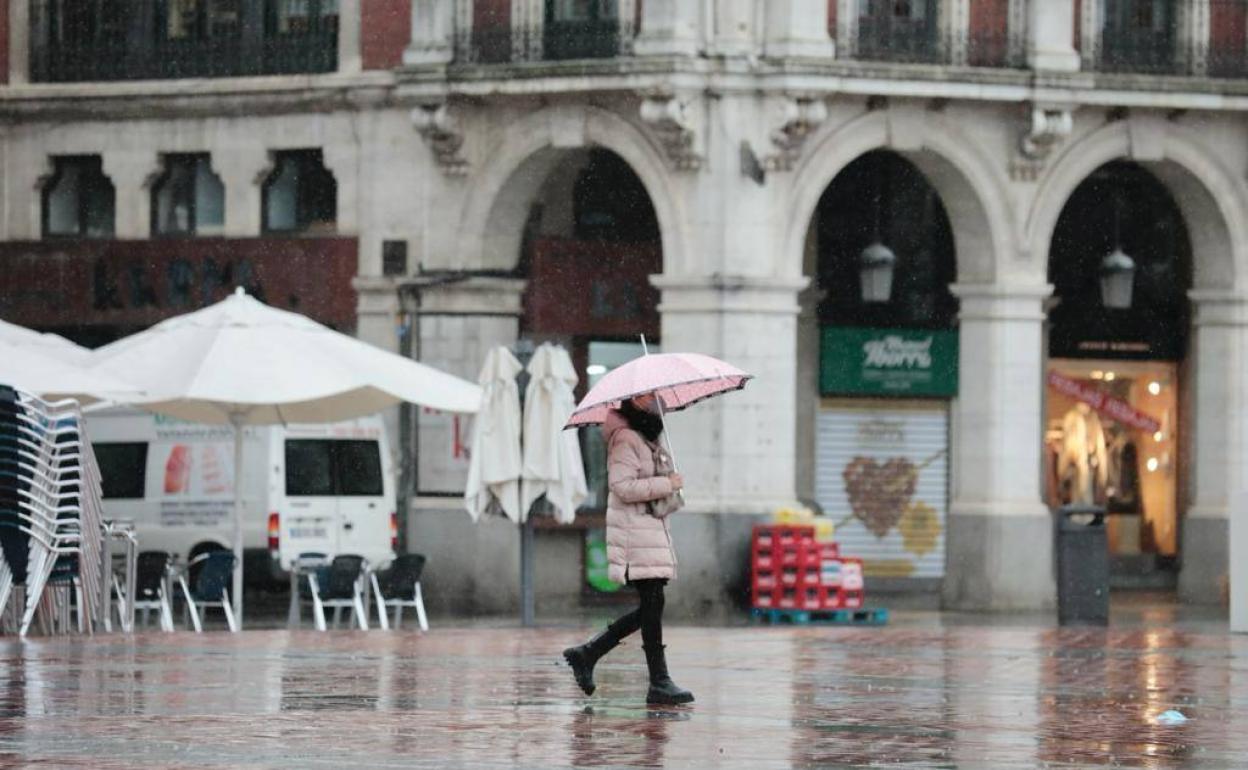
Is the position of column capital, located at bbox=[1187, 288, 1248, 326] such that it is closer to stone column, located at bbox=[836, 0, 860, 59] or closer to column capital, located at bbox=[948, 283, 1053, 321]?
column capital, located at bbox=[948, 283, 1053, 321]

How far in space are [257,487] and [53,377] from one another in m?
8.57

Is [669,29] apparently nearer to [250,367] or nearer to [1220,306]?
[1220,306]

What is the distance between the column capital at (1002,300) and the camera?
3594cm

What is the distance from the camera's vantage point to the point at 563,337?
3681 centimetres

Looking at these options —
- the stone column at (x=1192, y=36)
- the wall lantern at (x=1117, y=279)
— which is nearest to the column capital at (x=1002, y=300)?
the wall lantern at (x=1117, y=279)

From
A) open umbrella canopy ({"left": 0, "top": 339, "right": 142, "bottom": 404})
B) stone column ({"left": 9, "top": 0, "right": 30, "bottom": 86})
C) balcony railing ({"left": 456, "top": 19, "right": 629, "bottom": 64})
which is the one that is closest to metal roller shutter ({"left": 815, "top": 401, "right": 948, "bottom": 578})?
balcony railing ({"left": 456, "top": 19, "right": 629, "bottom": 64})

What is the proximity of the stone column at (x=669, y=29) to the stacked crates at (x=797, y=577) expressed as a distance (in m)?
5.20

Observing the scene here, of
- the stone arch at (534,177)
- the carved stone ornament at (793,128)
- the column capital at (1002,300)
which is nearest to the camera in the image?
the carved stone ornament at (793,128)

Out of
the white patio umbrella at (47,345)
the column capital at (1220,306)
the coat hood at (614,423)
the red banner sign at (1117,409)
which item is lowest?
the coat hood at (614,423)

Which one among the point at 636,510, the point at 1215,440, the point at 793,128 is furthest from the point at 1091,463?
the point at 636,510

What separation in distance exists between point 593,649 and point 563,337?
19.2 metres

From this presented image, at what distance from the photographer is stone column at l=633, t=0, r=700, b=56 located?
3409 cm

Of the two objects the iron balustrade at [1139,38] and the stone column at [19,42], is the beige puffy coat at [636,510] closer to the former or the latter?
the iron balustrade at [1139,38]

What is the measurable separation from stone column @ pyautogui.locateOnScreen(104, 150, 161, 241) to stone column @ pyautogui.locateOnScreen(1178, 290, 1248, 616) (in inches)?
486
